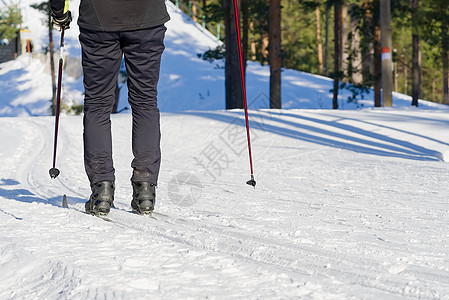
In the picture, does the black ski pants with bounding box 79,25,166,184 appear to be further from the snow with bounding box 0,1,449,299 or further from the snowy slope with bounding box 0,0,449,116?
the snowy slope with bounding box 0,0,449,116

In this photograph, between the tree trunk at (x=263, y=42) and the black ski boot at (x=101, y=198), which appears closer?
the black ski boot at (x=101, y=198)

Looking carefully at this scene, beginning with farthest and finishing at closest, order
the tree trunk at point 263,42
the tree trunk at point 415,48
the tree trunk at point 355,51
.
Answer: the tree trunk at point 263,42 → the tree trunk at point 355,51 → the tree trunk at point 415,48

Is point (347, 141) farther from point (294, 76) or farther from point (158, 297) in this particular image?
point (294, 76)

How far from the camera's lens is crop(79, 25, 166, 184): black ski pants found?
3.51 metres

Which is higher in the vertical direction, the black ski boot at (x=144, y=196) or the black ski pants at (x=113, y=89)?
the black ski pants at (x=113, y=89)

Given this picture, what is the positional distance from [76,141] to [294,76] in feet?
71.5

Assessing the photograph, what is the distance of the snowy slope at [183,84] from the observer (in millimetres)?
26734

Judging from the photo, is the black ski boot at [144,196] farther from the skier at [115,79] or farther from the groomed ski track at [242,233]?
the groomed ski track at [242,233]

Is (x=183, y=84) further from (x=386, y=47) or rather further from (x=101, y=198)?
(x=101, y=198)

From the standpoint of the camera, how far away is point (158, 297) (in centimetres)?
201

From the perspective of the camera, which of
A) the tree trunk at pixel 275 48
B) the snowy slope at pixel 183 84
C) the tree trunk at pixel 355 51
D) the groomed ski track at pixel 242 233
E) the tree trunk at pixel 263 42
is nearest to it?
the groomed ski track at pixel 242 233

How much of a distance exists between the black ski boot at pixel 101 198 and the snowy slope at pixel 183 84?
19.4m

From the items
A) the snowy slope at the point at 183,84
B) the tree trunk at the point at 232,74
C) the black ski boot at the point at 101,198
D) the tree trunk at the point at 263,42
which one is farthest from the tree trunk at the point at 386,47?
the black ski boot at the point at 101,198

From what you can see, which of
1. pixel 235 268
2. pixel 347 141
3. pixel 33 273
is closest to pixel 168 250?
pixel 235 268
